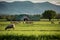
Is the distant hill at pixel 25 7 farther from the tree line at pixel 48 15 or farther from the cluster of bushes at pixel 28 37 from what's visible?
the cluster of bushes at pixel 28 37

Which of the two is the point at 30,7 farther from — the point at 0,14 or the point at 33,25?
the point at 0,14

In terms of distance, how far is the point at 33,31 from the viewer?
246 centimetres

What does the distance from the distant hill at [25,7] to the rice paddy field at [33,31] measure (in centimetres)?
18

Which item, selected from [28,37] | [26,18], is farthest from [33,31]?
[26,18]

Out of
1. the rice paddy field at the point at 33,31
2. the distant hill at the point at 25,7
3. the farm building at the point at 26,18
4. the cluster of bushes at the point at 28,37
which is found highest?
the distant hill at the point at 25,7

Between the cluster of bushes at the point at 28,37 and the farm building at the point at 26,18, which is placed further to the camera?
the farm building at the point at 26,18

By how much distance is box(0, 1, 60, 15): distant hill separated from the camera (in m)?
2.52

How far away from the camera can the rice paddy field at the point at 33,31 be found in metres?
2.41

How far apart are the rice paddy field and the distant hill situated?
0.59 feet

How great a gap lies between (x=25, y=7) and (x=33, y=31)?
16.2 inches

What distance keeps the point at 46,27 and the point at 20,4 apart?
1.85ft

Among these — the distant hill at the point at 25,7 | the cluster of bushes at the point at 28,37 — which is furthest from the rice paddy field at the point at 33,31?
the distant hill at the point at 25,7

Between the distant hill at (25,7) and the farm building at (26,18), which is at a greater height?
the distant hill at (25,7)

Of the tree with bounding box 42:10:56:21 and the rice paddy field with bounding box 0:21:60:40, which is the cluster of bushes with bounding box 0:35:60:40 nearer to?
the rice paddy field with bounding box 0:21:60:40
